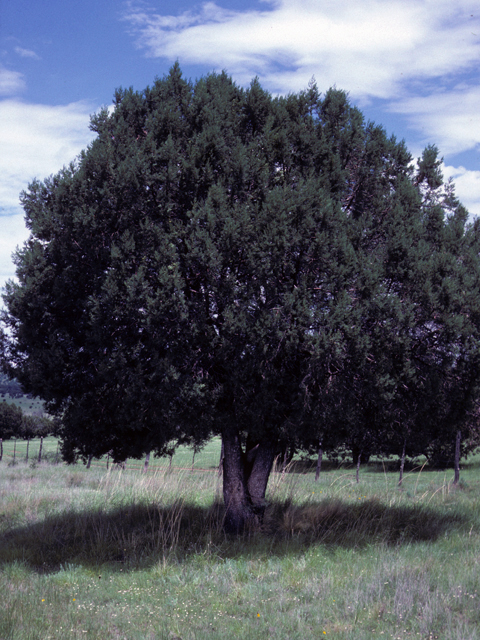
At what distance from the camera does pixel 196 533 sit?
9602 millimetres

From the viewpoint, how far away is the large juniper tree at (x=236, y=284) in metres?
8.38

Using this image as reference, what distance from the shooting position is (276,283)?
859 cm

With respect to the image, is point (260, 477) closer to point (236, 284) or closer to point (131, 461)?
point (236, 284)

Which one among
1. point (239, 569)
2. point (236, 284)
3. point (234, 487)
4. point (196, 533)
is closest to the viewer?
point (239, 569)

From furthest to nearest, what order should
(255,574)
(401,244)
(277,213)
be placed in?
(401,244) < (277,213) < (255,574)

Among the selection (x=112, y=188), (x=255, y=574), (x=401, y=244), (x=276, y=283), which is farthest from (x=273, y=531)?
(x=112, y=188)

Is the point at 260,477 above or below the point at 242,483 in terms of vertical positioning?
above

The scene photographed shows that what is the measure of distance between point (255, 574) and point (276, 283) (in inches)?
173

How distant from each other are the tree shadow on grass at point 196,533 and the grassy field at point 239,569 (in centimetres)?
4

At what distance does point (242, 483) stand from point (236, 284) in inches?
155

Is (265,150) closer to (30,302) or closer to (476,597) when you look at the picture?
(30,302)

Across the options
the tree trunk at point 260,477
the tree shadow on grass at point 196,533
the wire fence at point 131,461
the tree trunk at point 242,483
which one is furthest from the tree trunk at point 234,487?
the wire fence at point 131,461

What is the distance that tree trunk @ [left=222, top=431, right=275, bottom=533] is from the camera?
32.6 feet

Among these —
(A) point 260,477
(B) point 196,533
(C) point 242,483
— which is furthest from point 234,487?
(B) point 196,533
